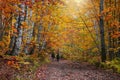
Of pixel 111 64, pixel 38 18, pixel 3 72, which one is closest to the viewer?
pixel 3 72

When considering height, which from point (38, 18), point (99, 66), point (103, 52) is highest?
point (38, 18)

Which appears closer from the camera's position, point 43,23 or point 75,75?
point 75,75

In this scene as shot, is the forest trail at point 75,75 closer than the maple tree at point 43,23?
Yes

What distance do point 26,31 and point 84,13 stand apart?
9017 mm

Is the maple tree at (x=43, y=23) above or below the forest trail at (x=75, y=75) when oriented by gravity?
above

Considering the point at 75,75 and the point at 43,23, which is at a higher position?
the point at 43,23

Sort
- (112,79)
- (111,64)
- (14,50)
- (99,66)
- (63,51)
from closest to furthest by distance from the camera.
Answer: (112,79) < (14,50) < (111,64) < (99,66) < (63,51)

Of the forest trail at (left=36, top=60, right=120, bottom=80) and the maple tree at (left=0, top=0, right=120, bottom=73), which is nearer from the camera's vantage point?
the forest trail at (left=36, top=60, right=120, bottom=80)

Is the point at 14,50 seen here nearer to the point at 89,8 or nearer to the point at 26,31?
the point at 26,31

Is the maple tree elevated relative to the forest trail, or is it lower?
elevated

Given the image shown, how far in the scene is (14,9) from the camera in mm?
11484

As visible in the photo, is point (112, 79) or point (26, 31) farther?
point (26, 31)

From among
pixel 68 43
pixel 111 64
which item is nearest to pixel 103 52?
pixel 111 64

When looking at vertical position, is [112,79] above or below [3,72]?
below
